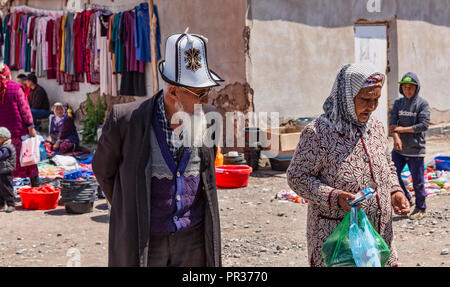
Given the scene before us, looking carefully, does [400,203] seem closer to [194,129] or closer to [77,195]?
[194,129]

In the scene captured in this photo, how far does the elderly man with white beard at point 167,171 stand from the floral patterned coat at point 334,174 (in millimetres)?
497

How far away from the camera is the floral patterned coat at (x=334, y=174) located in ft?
10.0

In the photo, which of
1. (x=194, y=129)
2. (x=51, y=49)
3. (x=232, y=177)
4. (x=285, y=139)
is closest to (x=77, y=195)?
(x=232, y=177)

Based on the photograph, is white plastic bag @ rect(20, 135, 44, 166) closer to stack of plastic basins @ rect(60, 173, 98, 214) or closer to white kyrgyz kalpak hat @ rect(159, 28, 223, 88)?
stack of plastic basins @ rect(60, 173, 98, 214)

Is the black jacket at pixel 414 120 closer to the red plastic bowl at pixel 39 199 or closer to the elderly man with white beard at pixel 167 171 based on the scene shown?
the elderly man with white beard at pixel 167 171

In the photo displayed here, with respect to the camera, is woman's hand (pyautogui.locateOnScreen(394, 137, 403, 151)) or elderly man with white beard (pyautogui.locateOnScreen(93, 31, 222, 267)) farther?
woman's hand (pyautogui.locateOnScreen(394, 137, 403, 151))

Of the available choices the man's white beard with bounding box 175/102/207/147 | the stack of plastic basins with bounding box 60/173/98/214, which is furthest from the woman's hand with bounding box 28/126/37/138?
the man's white beard with bounding box 175/102/207/147

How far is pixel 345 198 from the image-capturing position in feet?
9.63

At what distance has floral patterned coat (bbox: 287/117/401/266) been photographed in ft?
10.0

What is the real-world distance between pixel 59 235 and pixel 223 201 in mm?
2341

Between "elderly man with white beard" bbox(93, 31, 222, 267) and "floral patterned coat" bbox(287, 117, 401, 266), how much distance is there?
50 cm

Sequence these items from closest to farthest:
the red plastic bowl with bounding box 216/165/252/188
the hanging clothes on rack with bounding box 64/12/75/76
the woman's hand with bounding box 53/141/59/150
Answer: the red plastic bowl with bounding box 216/165/252/188
the woman's hand with bounding box 53/141/59/150
the hanging clothes on rack with bounding box 64/12/75/76

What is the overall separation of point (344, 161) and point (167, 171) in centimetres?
92
